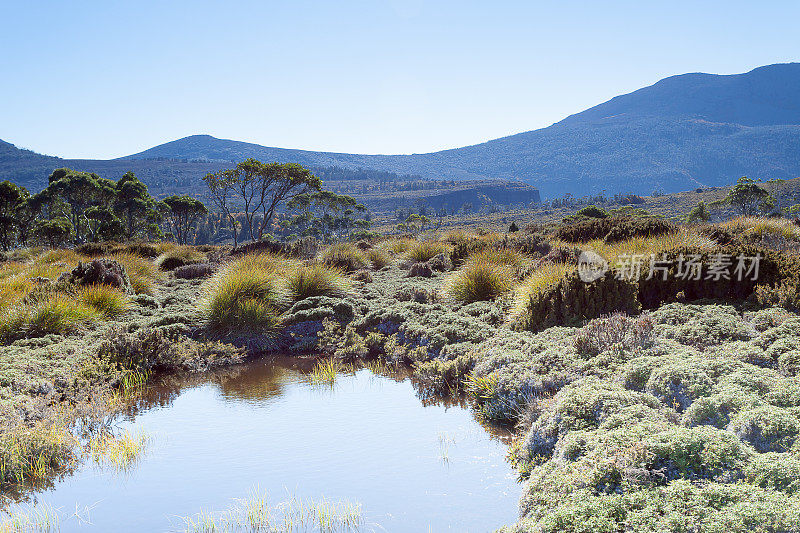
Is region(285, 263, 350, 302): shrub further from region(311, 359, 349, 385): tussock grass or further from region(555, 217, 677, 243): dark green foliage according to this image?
region(555, 217, 677, 243): dark green foliage

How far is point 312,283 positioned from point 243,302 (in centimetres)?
244

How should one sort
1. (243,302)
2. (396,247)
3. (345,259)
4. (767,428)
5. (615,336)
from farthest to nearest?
(396,247) → (345,259) → (243,302) → (615,336) → (767,428)

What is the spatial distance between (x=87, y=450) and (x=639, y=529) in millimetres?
5606

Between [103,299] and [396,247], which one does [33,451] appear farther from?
[396,247]

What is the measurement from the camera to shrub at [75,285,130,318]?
11008mm

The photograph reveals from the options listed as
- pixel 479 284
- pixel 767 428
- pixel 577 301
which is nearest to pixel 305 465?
pixel 767 428

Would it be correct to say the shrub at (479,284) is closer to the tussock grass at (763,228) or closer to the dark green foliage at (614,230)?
the dark green foliage at (614,230)

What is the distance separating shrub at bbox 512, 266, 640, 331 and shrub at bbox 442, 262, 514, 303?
2603 millimetres

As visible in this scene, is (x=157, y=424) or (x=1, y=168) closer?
(x=157, y=424)

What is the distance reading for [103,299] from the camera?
1127 centimetres

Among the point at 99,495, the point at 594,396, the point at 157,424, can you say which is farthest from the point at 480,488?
the point at 157,424

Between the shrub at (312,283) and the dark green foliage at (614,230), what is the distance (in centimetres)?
891

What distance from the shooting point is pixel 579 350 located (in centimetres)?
679

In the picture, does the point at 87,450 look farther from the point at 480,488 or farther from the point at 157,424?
the point at 480,488
